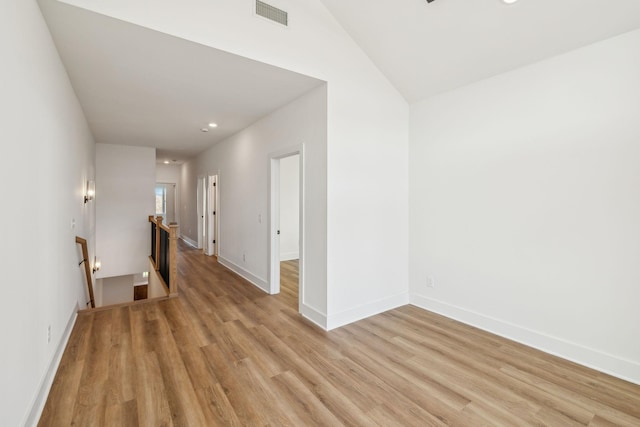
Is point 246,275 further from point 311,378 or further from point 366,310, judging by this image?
point 311,378

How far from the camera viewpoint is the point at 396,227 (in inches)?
153

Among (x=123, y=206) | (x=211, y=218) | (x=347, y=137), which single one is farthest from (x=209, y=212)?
(x=347, y=137)

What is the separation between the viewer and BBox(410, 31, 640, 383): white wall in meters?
2.36

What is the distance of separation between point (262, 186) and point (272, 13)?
7.68 ft

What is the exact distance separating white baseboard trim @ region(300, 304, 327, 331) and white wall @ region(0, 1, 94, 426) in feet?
7.53

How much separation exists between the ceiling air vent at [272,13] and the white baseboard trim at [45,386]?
11.3 ft

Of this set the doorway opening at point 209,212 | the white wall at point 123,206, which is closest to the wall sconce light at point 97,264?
the white wall at point 123,206

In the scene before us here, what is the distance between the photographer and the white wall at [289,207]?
6996 millimetres

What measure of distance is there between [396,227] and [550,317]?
1812 millimetres

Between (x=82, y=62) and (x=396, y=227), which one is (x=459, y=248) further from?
(x=82, y=62)

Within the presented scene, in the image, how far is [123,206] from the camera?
6.65 metres

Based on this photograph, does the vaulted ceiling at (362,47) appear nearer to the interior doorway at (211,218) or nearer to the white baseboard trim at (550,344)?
the white baseboard trim at (550,344)

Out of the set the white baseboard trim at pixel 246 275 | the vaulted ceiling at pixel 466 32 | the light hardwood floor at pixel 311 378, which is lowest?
the light hardwood floor at pixel 311 378

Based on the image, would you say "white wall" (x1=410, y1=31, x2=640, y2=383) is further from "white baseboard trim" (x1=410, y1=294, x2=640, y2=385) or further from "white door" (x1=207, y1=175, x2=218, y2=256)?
"white door" (x1=207, y1=175, x2=218, y2=256)
